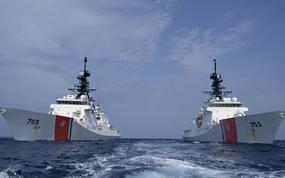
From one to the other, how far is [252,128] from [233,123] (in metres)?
2.12

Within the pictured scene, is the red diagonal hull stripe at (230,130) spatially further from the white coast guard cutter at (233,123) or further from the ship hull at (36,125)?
the ship hull at (36,125)

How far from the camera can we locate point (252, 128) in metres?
33.8

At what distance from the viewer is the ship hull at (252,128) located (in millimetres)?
32188

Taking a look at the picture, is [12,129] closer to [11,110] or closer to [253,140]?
[11,110]

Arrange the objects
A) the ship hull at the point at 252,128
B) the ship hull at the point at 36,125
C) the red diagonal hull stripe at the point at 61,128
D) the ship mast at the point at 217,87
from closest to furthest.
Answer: the ship hull at the point at 252,128 < the ship hull at the point at 36,125 < the red diagonal hull stripe at the point at 61,128 < the ship mast at the point at 217,87

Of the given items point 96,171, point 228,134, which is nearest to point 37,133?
point 228,134

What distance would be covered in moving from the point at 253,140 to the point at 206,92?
18344 mm

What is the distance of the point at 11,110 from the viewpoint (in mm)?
34031

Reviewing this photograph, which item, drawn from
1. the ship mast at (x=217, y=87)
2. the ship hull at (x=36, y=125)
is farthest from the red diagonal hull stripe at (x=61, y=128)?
the ship mast at (x=217, y=87)

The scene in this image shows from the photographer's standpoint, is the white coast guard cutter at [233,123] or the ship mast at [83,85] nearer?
the white coast guard cutter at [233,123]

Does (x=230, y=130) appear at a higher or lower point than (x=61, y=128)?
higher

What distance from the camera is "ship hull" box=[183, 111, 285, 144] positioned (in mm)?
32188

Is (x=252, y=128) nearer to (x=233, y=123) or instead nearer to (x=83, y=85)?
(x=233, y=123)

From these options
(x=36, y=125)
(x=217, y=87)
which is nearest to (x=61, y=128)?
(x=36, y=125)
